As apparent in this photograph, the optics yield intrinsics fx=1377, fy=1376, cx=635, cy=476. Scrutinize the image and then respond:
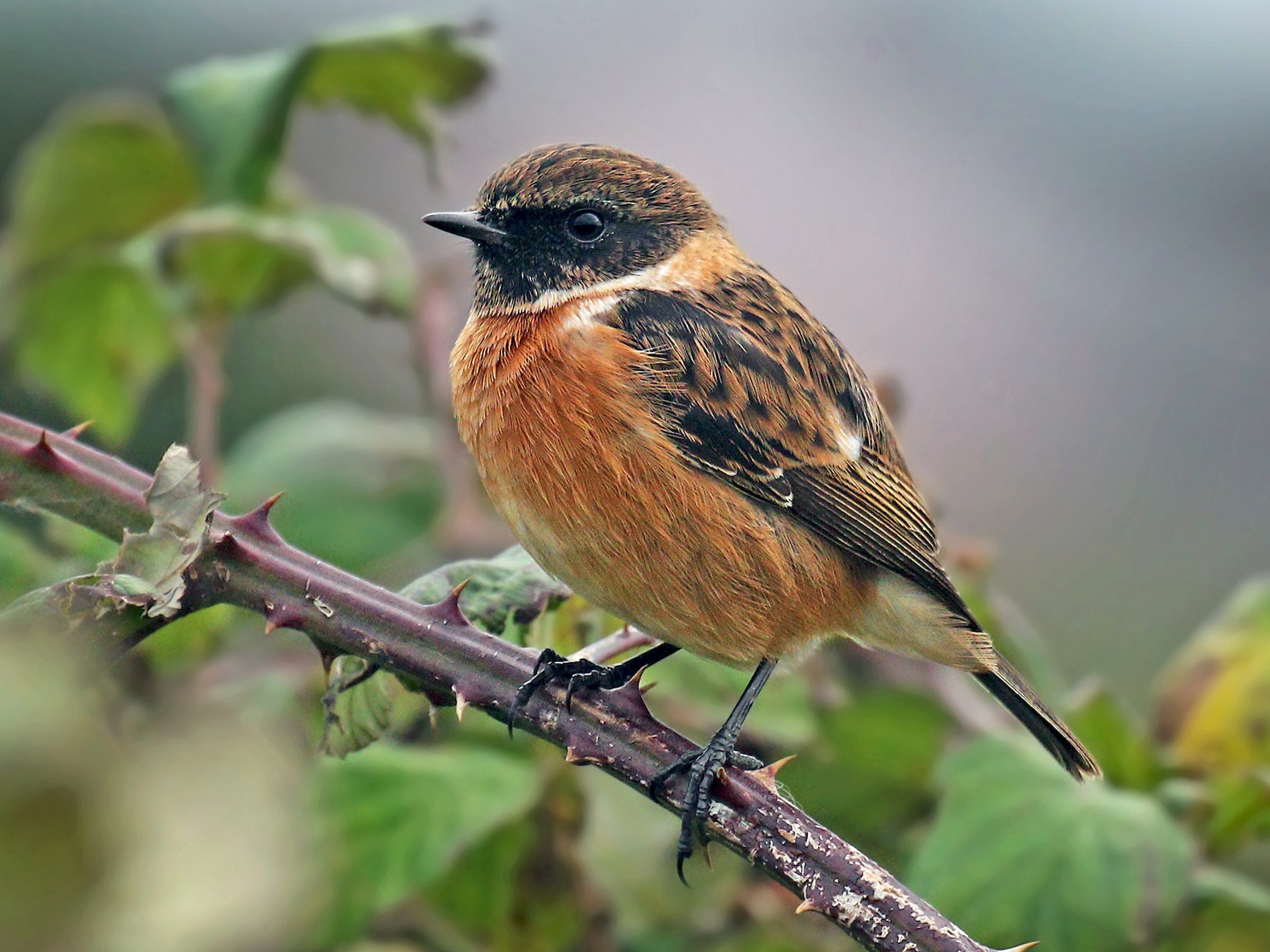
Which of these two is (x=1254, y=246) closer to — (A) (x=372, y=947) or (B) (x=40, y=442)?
(A) (x=372, y=947)

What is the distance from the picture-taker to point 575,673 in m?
2.32

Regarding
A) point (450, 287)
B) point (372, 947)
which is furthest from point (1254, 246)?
point (372, 947)

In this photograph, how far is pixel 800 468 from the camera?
2828mm

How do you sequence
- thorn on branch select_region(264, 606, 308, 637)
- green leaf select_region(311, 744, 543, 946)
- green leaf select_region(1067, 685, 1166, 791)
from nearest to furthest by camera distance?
thorn on branch select_region(264, 606, 308, 637)
green leaf select_region(311, 744, 543, 946)
green leaf select_region(1067, 685, 1166, 791)

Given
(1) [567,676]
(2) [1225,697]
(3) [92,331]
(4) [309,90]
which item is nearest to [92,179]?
(3) [92,331]

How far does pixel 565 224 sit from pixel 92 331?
1062 millimetres

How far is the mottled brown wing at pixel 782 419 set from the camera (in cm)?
277

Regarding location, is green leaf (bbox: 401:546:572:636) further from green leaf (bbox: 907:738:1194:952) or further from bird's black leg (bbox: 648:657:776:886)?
green leaf (bbox: 907:738:1194:952)

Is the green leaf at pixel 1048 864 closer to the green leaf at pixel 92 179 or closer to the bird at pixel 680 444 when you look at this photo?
the bird at pixel 680 444

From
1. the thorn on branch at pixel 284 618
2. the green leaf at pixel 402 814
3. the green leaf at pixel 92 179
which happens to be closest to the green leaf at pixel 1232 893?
the green leaf at pixel 402 814

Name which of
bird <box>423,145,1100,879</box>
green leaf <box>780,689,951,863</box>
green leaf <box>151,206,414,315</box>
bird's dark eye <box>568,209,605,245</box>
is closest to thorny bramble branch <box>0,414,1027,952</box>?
bird <box>423,145,1100,879</box>

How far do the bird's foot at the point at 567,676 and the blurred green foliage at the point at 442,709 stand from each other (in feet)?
0.32

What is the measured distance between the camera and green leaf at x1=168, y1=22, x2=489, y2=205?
270 cm

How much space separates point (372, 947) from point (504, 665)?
2.66 ft
